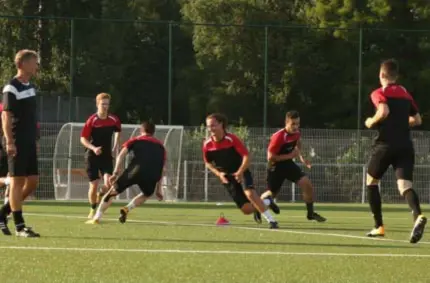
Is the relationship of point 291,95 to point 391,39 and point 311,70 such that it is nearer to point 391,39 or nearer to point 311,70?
point 311,70

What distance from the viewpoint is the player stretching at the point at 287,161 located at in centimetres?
1878

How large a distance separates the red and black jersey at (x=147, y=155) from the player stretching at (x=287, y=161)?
195cm

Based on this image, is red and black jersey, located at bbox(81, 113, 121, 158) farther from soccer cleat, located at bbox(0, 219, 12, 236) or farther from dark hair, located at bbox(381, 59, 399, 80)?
dark hair, located at bbox(381, 59, 399, 80)

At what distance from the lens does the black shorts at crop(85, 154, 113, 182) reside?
63.9ft

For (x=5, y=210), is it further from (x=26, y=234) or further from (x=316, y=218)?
(x=316, y=218)

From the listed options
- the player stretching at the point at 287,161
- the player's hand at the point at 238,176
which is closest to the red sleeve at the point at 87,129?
the player stretching at the point at 287,161

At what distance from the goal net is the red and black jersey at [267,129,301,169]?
12.0m

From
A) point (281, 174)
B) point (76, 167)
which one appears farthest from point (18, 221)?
point (76, 167)

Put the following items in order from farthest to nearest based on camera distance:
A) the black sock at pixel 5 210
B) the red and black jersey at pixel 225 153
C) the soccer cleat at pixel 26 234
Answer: the red and black jersey at pixel 225 153 → the black sock at pixel 5 210 → the soccer cleat at pixel 26 234

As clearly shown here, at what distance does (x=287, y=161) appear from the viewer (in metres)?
19.1

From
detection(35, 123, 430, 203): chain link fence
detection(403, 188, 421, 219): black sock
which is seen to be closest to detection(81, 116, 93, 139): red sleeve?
detection(403, 188, 421, 219): black sock

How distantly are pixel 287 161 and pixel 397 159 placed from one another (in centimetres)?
578

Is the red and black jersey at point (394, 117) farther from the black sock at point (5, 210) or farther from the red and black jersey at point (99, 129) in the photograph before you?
the red and black jersey at point (99, 129)

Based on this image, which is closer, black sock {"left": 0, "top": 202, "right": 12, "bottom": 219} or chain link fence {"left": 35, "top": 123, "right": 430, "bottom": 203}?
black sock {"left": 0, "top": 202, "right": 12, "bottom": 219}
